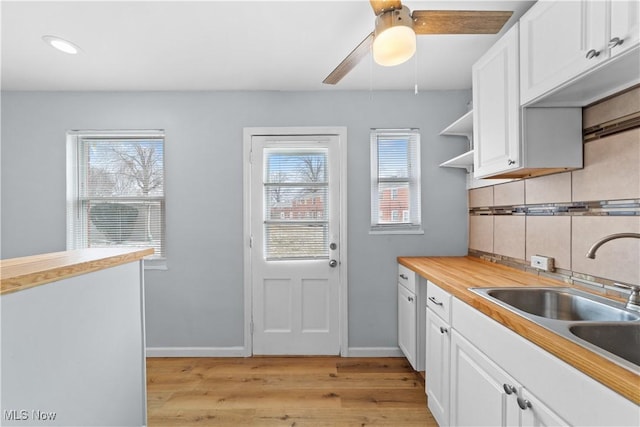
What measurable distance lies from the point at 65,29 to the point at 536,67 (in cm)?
269

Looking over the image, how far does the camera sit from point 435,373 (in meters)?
1.92

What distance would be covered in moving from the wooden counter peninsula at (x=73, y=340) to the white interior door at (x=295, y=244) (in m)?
1.29

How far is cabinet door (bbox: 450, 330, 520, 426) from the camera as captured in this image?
118 centimetres

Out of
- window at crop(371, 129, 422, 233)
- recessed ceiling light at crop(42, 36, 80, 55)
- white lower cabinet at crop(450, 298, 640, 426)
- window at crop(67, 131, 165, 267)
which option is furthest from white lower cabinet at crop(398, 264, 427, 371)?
recessed ceiling light at crop(42, 36, 80, 55)

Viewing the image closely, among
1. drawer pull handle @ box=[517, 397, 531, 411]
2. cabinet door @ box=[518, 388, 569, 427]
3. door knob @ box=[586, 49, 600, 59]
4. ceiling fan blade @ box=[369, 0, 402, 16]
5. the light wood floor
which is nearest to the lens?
cabinet door @ box=[518, 388, 569, 427]

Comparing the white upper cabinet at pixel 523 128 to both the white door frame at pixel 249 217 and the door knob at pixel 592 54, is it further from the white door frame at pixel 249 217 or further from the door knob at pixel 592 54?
the white door frame at pixel 249 217

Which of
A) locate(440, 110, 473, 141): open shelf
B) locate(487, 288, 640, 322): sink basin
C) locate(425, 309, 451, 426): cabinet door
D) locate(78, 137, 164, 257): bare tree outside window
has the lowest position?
locate(425, 309, 451, 426): cabinet door

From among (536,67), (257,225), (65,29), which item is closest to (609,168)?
(536,67)

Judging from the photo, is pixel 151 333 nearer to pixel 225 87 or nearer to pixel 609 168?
pixel 225 87

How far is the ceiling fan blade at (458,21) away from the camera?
1.37m

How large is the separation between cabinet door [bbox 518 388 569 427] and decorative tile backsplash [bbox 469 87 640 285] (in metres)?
0.80

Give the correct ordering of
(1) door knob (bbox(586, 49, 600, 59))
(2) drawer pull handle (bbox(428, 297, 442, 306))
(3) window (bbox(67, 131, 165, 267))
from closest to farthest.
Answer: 1. (1) door knob (bbox(586, 49, 600, 59))
2. (2) drawer pull handle (bbox(428, 297, 442, 306))
3. (3) window (bbox(67, 131, 165, 267))

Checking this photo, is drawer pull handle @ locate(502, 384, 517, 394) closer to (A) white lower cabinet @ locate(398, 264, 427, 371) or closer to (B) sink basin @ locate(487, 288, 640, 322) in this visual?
(B) sink basin @ locate(487, 288, 640, 322)

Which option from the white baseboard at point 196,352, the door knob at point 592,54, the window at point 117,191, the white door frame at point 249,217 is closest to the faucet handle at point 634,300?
the door knob at point 592,54
